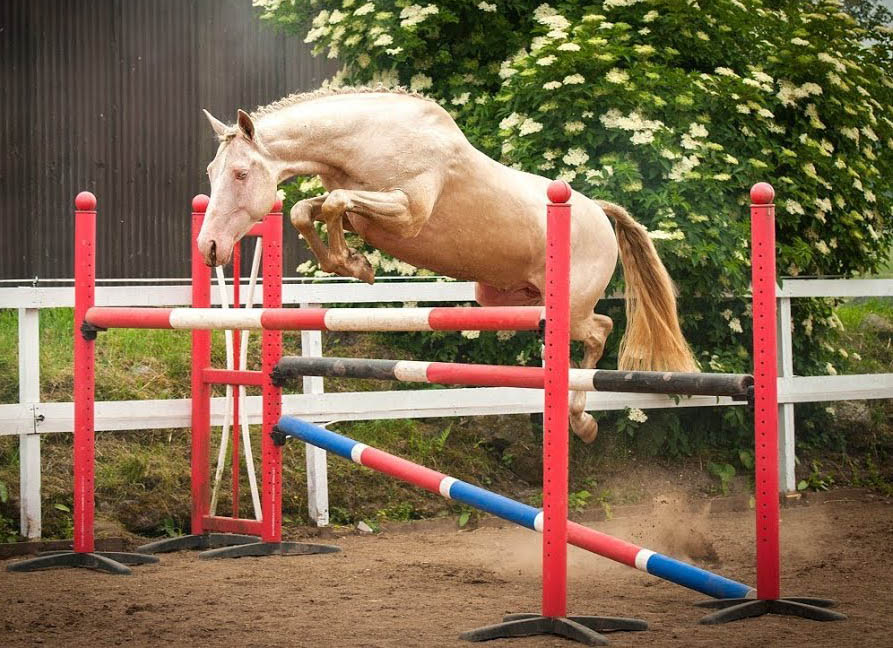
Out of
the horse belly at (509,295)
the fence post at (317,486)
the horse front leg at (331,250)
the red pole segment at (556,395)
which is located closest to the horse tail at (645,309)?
the horse belly at (509,295)

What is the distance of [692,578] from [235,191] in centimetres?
189

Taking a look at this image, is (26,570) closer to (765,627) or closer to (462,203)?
(462,203)

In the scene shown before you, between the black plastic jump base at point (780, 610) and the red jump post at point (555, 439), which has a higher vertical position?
the red jump post at point (555, 439)

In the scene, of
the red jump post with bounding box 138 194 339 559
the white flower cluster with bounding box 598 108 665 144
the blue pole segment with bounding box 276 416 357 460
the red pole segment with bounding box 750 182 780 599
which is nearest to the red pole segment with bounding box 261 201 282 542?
the red jump post with bounding box 138 194 339 559

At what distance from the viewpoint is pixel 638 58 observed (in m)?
6.69

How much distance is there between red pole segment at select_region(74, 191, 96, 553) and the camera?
4477 millimetres

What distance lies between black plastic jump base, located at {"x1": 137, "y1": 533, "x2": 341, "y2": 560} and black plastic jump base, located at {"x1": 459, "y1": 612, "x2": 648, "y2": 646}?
5.80ft

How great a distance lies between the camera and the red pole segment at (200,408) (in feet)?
16.3

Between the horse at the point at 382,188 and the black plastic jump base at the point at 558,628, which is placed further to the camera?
the horse at the point at 382,188

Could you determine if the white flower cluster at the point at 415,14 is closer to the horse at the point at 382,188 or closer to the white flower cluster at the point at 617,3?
the white flower cluster at the point at 617,3

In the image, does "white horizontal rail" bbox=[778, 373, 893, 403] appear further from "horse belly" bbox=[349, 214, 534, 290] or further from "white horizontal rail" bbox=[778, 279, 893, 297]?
"horse belly" bbox=[349, 214, 534, 290]

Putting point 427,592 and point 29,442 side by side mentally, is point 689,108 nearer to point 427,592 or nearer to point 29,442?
point 427,592

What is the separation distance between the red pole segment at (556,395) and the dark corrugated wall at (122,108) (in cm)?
610

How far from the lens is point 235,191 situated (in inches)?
140
